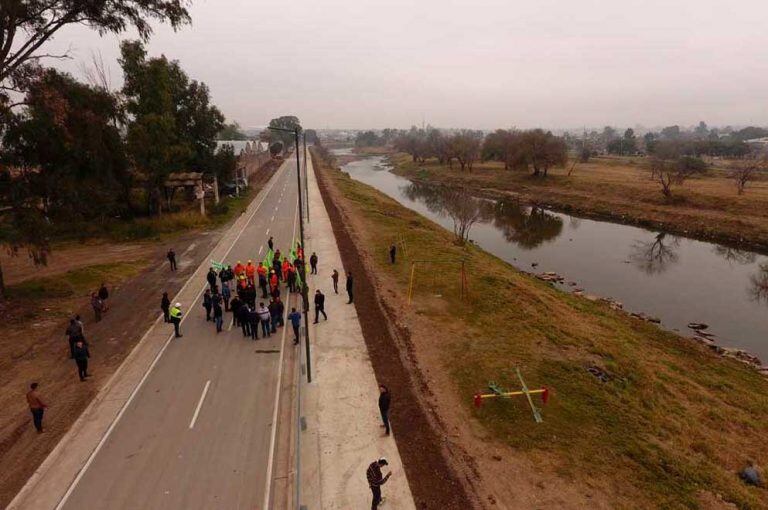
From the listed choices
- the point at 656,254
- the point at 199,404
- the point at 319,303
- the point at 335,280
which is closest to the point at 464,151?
the point at 656,254

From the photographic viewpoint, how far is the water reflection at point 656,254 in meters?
38.2

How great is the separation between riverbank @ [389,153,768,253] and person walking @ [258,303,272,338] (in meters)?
46.1

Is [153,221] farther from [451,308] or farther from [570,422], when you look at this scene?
[570,422]

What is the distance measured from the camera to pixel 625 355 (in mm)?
19125

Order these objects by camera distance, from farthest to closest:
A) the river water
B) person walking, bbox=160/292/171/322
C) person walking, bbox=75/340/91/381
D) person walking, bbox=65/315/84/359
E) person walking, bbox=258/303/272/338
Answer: the river water
person walking, bbox=160/292/171/322
person walking, bbox=258/303/272/338
person walking, bbox=65/315/84/359
person walking, bbox=75/340/91/381

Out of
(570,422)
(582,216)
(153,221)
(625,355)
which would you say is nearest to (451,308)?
(625,355)

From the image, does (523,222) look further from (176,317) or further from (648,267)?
(176,317)

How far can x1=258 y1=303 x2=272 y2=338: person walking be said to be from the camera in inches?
762

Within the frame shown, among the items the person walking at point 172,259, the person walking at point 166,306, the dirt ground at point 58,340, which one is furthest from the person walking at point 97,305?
the person walking at point 172,259

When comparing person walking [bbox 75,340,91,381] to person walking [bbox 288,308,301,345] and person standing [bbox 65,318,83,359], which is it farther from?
person walking [bbox 288,308,301,345]

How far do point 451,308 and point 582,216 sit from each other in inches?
1777

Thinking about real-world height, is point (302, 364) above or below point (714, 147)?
below

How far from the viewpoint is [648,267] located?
125ft

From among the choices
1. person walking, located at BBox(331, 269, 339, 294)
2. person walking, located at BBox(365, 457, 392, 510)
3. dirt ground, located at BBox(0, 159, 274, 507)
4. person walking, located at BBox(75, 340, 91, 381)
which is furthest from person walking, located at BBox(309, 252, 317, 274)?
person walking, located at BBox(365, 457, 392, 510)
